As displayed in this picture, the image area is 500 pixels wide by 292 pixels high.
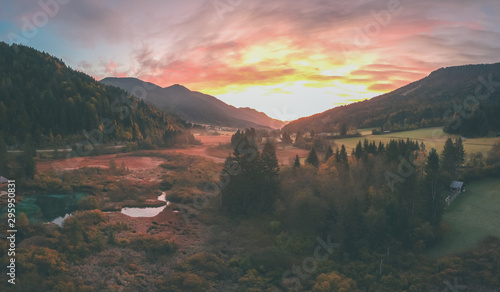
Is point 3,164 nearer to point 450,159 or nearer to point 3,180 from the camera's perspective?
point 3,180

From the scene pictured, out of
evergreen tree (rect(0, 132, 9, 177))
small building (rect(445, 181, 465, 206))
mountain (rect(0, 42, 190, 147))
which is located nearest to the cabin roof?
small building (rect(445, 181, 465, 206))

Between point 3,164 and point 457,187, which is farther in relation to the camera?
point 3,164

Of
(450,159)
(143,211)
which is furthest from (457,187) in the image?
(143,211)

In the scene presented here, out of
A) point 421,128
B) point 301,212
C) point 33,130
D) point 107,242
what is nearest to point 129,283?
point 107,242

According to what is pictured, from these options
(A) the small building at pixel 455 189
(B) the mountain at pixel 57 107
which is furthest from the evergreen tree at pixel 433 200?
(B) the mountain at pixel 57 107

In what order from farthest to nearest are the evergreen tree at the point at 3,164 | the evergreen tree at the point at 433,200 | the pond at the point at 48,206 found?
the evergreen tree at the point at 3,164
the pond at the point at 48,206
the evergreen tree at the point at 433,200

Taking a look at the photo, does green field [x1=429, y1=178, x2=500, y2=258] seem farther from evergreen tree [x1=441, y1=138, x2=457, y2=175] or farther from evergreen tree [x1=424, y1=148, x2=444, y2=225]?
evergreen tree [x1=441, y1=138, x2=457, y2=175]

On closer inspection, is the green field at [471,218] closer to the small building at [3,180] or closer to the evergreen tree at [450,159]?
the evergreen tree at [450,159]
